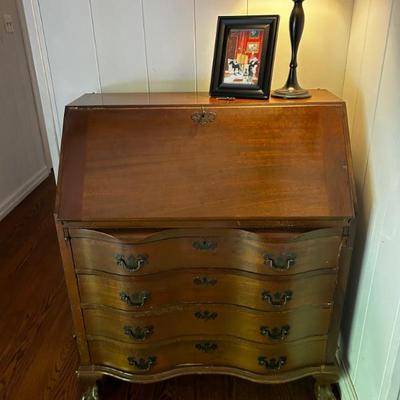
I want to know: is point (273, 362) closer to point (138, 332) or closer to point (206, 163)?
point (138, 332)

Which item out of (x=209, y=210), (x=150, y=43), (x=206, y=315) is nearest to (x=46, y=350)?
(x=206, y=315)

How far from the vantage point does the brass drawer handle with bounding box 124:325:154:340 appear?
49.3 inches

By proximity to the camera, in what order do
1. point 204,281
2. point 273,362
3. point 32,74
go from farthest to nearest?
point 32,74, point 273,362, point 204,281

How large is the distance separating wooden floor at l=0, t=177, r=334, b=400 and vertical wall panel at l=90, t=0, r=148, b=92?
43.6 inches

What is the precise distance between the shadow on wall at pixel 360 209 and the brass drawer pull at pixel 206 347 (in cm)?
49

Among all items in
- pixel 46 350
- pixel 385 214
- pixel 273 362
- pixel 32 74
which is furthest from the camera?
pixel 32 74

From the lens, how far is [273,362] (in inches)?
51.1

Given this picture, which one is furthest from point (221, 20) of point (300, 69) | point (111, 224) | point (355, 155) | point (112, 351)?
point (112, 351)

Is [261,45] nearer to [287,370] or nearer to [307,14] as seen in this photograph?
[307,14]

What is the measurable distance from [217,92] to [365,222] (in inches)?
24.7

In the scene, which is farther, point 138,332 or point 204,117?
point 138,332

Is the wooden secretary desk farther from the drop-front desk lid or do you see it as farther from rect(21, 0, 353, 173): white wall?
rect(21, 0, 353, 173): white wall

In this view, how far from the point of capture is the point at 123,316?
123 centimetres

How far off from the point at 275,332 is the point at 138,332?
441 millimetres
